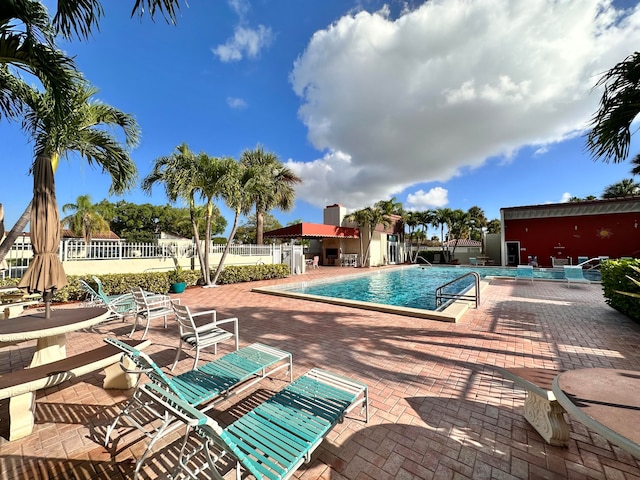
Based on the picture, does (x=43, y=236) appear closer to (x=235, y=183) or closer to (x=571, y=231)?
(x=235, y=183)

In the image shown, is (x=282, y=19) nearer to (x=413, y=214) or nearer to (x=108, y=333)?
(x=108, y=333)

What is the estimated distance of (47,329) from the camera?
2.91 meters

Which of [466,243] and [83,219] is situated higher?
[83,219]

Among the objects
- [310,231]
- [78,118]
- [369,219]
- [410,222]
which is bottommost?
[310,231]

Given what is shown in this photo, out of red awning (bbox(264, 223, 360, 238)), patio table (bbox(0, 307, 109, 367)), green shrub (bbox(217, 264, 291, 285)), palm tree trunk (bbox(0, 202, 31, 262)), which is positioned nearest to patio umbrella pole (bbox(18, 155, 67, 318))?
patio table (bbox(0, 307, 109, 367))

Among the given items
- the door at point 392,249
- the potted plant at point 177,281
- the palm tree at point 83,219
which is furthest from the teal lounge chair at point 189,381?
the palm tree at point 83,219

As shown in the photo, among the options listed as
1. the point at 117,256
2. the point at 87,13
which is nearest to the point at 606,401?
→ the point at 87,13

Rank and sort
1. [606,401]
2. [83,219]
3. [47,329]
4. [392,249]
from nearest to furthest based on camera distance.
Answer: [606,401], [47,329], [83,219], [392,249]

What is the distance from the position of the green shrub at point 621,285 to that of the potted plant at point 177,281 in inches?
516

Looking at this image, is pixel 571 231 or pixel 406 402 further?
pixel 571 231

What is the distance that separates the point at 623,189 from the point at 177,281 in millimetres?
42748

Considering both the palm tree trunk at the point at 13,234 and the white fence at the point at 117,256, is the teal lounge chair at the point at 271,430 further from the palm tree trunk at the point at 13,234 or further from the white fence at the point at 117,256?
the white fence at the point at 117,256

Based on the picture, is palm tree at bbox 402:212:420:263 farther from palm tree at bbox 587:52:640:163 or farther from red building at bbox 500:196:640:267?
palm tree at bbox 587:52:640:163

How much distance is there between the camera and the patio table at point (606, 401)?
141 centimetres
